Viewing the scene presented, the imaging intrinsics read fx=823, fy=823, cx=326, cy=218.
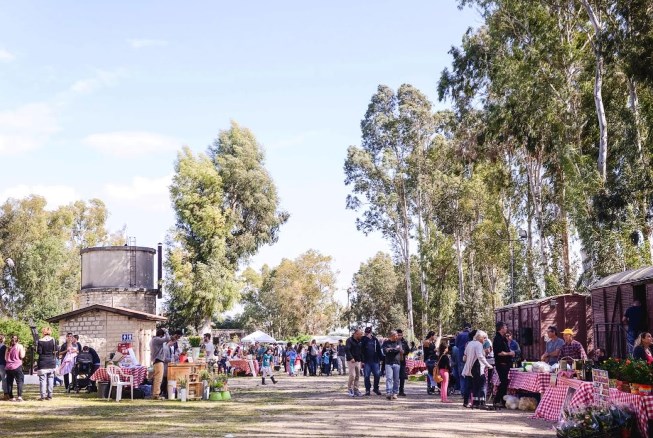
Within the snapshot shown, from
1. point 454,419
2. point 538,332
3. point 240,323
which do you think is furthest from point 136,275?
point 240,323

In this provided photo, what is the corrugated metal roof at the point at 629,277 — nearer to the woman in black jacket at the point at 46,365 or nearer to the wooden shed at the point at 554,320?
the wooden shed at the point at 554,320

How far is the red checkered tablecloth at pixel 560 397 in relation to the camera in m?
11.6

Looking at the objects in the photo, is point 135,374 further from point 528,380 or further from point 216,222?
point 216,222

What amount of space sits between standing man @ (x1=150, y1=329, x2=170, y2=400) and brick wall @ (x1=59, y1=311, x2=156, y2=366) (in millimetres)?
14207

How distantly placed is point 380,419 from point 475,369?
3492 mm

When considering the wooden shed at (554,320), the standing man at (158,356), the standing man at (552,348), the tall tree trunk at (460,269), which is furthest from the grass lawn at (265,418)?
the tall tree trunk at (460,269)

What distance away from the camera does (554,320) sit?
23297mm

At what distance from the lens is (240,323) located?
91375 millimetres

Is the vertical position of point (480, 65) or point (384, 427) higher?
point (480, 65)

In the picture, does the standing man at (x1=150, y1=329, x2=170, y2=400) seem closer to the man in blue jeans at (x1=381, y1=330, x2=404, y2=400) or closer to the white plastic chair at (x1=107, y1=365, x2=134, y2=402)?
the white plastic chair at (x1=107, y1=365, x2=134, y2=402)

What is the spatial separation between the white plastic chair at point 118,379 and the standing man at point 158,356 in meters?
0.60

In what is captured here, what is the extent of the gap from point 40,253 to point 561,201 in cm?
4941

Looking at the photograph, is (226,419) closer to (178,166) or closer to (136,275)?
(136,275)

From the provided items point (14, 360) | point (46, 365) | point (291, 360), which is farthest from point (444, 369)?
point (291, 360)
